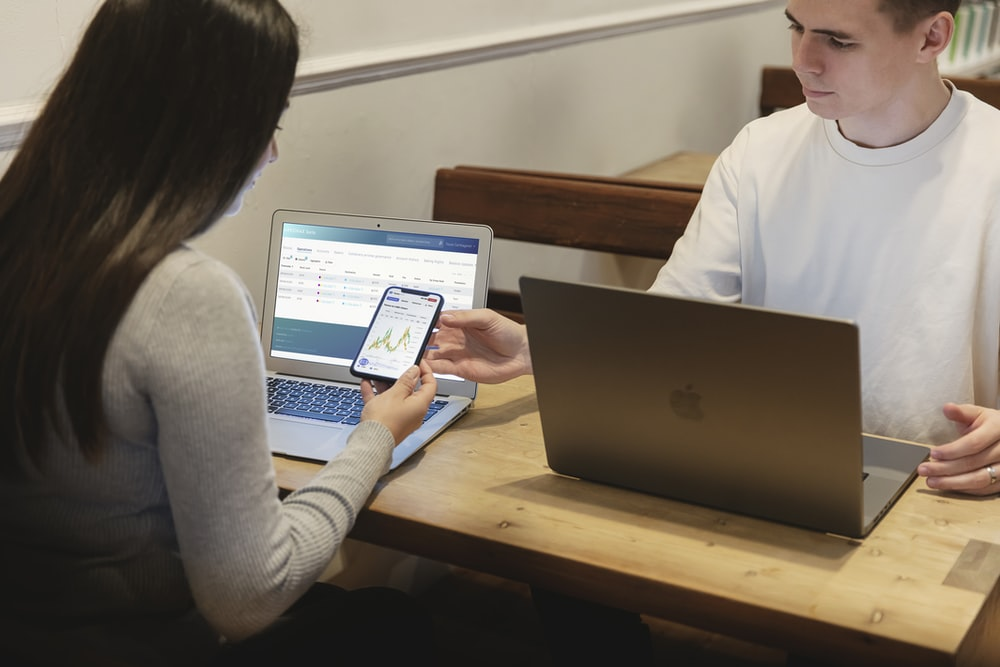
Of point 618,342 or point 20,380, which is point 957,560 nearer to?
point 618,342

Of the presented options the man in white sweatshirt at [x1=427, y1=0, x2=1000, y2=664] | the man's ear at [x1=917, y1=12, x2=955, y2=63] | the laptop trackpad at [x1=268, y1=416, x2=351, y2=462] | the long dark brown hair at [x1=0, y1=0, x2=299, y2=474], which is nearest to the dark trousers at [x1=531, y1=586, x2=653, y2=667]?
the man in white sweatshirt at [x1=427, y1=0, x2=1000, y2=664]

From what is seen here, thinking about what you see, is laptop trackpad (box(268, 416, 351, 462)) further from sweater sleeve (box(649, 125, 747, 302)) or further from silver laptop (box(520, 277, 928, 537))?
sweater sleeve (box(649, 125, 747, 302))

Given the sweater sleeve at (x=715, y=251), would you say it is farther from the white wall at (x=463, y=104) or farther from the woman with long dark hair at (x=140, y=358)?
the woman with long dark hair at (x=140, y=358)

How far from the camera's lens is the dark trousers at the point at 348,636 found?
3.78 ft

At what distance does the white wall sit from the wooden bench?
4.8 inches

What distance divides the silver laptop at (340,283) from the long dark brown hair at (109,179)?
581mm

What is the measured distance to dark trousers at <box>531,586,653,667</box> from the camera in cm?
153

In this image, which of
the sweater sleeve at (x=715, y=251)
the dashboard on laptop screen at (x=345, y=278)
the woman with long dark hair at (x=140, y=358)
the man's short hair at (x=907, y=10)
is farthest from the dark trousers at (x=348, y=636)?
the man's short hair at (x=907, y=10)

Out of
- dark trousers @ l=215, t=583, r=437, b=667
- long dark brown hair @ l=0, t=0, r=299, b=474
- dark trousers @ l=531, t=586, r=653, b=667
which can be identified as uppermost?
long dark brown hair @ l=0, t=0, r=299, b=474

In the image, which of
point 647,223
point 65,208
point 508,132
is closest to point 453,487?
point 65,208

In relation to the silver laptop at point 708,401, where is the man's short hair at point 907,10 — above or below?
above

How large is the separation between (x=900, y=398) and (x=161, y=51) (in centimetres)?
108

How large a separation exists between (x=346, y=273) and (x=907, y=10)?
841mm

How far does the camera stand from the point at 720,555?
3.83 feet
